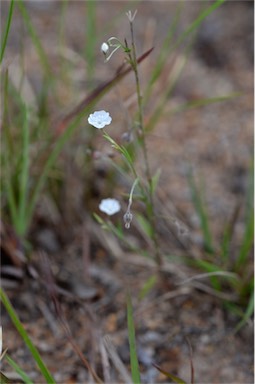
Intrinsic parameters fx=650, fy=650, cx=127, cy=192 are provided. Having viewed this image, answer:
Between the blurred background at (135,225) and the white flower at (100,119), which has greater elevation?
the white flower at (100,119)

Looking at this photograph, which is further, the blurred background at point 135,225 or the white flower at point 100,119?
the blurred background at point 135,225

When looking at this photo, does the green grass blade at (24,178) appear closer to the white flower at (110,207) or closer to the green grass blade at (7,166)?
the green grass blade at (7,166)

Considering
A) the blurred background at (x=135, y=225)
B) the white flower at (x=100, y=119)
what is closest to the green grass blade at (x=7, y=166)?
the blurred background at (x=135, y=225)

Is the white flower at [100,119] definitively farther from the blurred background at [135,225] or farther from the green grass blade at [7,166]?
the green grass blade at [7,166]

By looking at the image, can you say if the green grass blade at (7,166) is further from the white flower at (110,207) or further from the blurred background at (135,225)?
the white flower at (110,207)

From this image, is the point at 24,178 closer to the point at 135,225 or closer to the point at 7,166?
the point at 7,166

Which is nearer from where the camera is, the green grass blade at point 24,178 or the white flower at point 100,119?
the white flower at point 100,119

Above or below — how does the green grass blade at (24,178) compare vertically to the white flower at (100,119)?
below

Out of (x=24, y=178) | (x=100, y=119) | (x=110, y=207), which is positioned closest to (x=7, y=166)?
(x=24, y=178)

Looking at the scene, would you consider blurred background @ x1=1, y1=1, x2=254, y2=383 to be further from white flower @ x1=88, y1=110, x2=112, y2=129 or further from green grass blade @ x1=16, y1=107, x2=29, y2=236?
white flower @ x1=88, y1=110, x2=112, y2=129

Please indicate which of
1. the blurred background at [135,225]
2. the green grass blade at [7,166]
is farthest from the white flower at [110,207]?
the green grass blade at [7,166]

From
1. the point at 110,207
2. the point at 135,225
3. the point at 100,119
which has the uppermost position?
the point at 100,119

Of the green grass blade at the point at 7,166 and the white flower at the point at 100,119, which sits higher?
A: the white flower at the point at 100,119
